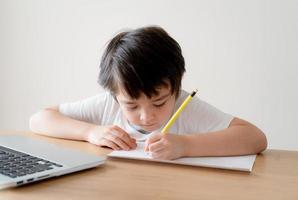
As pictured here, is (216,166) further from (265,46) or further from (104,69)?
(265,46)

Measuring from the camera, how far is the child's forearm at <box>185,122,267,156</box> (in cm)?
69

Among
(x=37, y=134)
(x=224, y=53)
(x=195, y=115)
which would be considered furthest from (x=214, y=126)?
(x=224, y=53)

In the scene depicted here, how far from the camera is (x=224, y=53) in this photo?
1.43 meters

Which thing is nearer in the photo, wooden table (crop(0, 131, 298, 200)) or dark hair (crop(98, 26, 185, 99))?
wooden table (crop(0, 131, 298, 200))

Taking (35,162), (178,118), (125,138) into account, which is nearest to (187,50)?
(178,118)

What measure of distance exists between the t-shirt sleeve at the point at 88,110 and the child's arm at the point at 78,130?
0.03 metres

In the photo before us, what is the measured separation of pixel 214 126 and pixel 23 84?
1.15m

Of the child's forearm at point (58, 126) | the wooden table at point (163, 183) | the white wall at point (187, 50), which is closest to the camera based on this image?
the wooden table at point (163, 183)

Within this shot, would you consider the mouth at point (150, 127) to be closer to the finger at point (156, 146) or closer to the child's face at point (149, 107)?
the child's face at point (149, 107)

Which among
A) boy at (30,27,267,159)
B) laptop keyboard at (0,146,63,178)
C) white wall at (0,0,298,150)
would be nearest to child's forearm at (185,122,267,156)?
boy at (30,27,267,159)

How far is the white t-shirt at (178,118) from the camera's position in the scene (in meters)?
0.89

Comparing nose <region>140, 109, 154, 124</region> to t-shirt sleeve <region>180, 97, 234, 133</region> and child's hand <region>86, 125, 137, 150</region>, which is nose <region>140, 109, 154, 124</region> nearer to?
child's hand <region>86, 125, 137, 150</region>

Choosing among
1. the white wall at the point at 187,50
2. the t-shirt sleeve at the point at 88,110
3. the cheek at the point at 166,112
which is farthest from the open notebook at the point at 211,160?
the white wall at the point at 187,50

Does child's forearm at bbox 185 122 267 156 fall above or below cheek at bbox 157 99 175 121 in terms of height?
→ below
